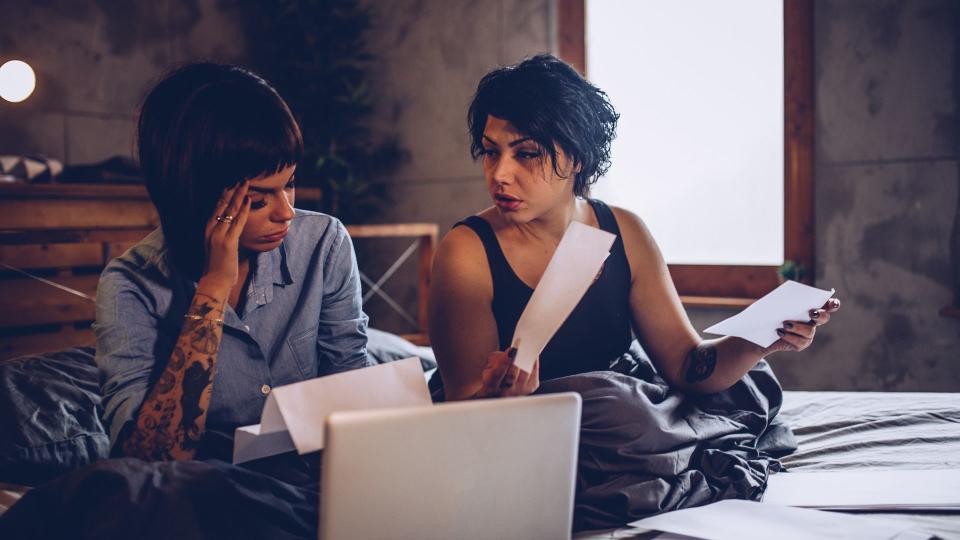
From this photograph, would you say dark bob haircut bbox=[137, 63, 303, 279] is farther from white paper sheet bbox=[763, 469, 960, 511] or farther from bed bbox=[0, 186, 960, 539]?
white paper sheet bbox=[763, 469, 960, 511]

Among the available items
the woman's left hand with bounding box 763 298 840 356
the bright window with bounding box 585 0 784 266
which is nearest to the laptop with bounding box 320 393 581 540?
the woman's left hand with bounding box 763 298 840 356

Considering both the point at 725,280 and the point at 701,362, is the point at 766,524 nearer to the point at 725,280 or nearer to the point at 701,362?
the point at 701,362

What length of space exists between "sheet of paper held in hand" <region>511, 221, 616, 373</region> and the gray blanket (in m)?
0.26

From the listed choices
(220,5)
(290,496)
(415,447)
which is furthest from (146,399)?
(220,5)

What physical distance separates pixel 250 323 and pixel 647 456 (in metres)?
0.67

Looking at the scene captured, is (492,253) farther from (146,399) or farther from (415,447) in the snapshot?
(415,447)

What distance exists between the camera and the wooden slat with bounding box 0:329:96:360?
2.56 m

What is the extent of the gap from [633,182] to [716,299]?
2.20 ft

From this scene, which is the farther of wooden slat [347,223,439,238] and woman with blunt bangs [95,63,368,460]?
wooden slat [347,223,439,238]

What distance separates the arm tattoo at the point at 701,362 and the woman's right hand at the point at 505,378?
486mm

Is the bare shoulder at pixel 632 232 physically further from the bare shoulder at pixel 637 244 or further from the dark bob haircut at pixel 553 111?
the dark bob haircut at pixel 553 111

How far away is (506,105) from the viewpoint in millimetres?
1369

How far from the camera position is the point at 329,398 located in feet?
2.52

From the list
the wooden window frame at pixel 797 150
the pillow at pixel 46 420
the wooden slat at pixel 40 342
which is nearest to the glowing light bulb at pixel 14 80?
the wooden slat at pixel 40 342
